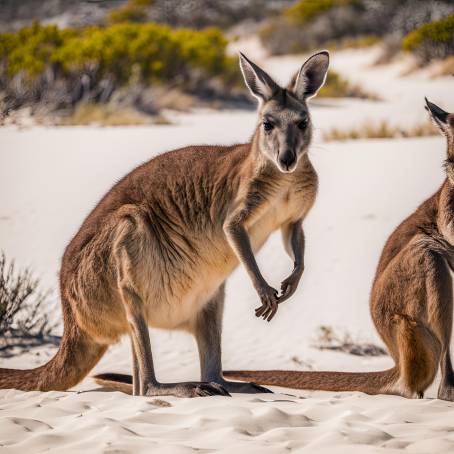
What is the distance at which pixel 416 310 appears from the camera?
5285 millimetres

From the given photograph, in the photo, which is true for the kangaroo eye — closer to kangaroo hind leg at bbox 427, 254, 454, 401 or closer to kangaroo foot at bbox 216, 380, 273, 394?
kangaroo hind leg at bbox 427, 254, 454, 401

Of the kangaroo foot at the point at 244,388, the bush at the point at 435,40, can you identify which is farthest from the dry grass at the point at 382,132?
the kangaroo foot at the point at 244,388

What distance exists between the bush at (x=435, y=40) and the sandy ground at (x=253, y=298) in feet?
4.43

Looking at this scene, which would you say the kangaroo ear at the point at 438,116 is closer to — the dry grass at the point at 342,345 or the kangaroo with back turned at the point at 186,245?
the kangaroo with back turned at the point at 186,245

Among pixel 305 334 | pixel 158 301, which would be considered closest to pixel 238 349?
pixel 305 334

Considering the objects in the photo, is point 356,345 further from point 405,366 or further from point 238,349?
point 405,366

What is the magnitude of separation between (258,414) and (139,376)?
105 centimetres

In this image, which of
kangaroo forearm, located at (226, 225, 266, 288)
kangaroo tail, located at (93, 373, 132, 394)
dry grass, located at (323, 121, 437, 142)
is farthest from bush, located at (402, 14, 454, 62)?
kangaroo tail, located at (93, 373, 132, 394)

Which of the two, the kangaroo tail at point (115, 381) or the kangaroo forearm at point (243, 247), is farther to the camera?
the kangaroo tail at point (115, 381)

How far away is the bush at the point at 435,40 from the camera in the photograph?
9859 mm

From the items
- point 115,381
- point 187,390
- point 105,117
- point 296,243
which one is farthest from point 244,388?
point 105,117

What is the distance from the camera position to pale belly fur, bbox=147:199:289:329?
18.3 feet

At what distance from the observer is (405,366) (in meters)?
5.32

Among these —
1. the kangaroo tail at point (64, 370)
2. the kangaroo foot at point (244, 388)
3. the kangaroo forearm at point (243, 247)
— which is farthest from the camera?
the kangaroo foot at point (244, 388)
